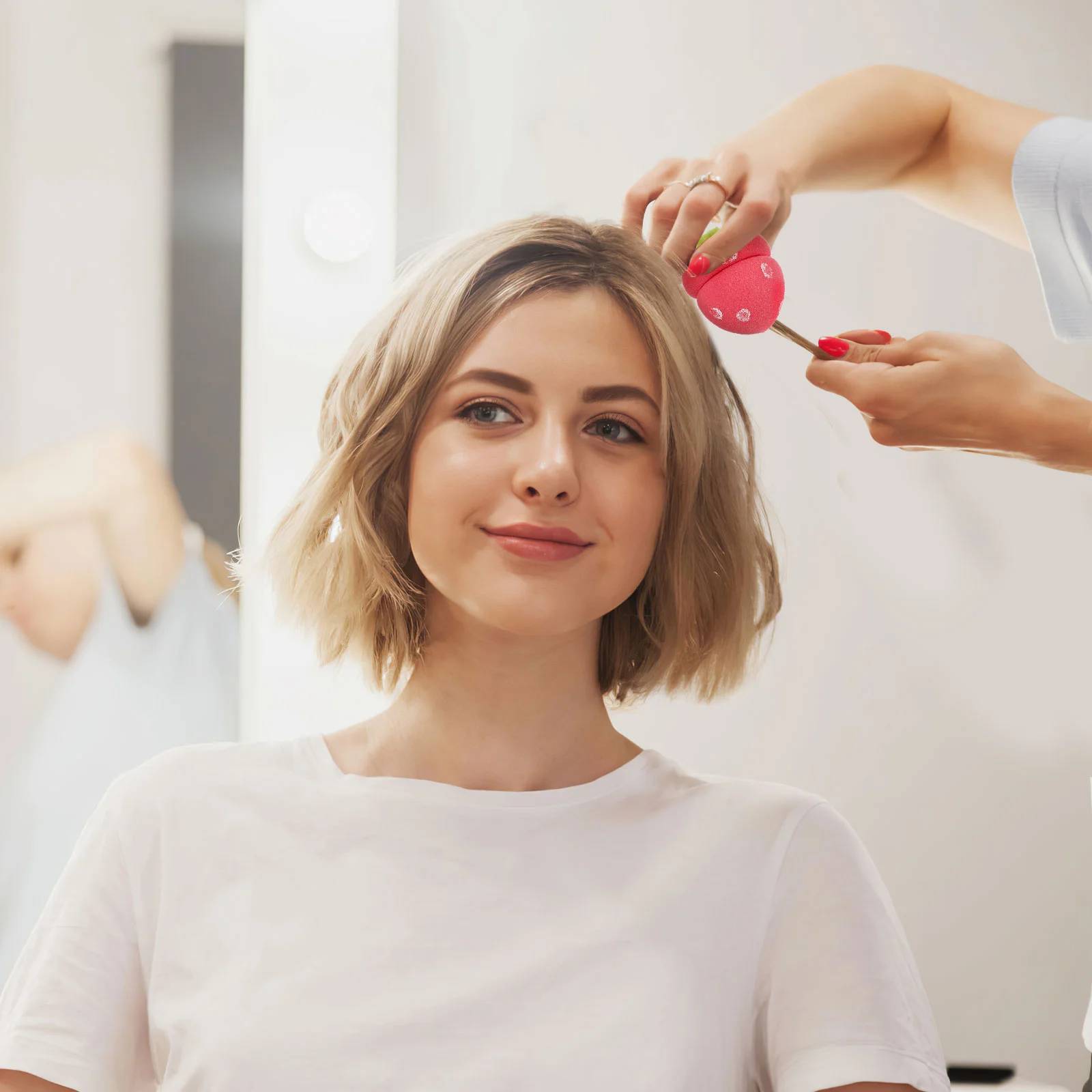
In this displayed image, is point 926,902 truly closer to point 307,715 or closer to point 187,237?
point 307,715

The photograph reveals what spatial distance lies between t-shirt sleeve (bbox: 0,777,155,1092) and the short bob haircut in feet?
0.94

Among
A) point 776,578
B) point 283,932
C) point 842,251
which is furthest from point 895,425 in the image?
point 283,932

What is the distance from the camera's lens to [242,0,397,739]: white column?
4.03 feet

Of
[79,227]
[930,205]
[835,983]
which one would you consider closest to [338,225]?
[79,227]

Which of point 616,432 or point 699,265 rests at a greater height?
point 699,265

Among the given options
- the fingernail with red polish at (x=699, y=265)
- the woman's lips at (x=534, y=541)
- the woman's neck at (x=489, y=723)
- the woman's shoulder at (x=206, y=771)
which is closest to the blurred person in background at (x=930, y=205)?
the fingernail with red polish at (x=699, y=265)

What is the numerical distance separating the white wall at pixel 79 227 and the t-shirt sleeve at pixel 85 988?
531mm

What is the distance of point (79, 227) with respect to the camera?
1196 mm

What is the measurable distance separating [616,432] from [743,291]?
16 cm

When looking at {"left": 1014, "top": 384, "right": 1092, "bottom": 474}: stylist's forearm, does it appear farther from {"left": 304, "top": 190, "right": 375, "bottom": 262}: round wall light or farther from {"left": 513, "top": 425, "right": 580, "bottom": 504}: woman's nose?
{"left": 304, "top": 190, "right": 375, "bottom": 262}: round wall light

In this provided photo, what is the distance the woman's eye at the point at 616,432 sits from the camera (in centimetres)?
88

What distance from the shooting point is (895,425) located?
3.15 ft

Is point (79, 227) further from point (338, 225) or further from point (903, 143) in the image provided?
point (903, 143)

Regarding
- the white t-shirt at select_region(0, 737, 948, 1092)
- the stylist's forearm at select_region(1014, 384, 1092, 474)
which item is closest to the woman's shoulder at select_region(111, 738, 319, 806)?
the white t-shirt at select_region(0, 737, 948, 1092)
